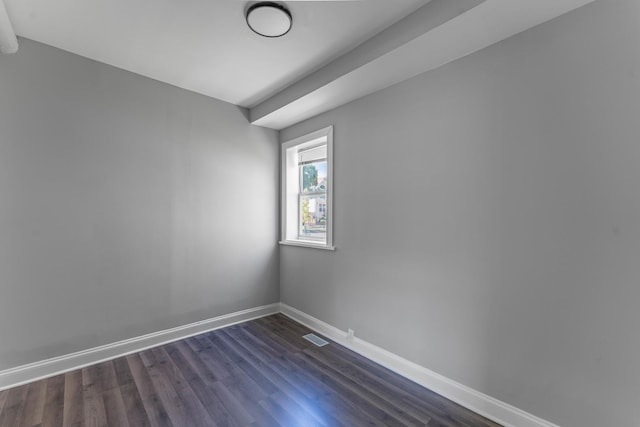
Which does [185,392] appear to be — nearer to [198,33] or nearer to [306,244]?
[306,244]

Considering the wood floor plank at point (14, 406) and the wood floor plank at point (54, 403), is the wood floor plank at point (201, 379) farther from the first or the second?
the wood floor plank at point (14, 406)

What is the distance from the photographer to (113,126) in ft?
8.87

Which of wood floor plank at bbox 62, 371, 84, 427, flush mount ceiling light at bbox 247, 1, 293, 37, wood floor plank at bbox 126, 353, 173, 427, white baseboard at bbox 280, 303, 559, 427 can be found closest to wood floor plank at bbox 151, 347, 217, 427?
wood floor plank at bbox 126, 353, 173, 427

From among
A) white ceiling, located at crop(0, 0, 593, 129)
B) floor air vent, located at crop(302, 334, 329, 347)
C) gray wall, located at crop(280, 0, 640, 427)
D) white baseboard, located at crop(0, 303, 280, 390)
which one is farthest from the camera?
floor air vent, located at crop(302, 334, 329, 347)

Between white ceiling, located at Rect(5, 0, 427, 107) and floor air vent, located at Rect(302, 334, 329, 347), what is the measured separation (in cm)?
278

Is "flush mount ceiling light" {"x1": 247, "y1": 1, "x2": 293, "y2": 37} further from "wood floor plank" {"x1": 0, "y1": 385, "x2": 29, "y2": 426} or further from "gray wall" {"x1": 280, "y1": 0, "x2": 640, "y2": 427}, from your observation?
"wood floor plank" {"x1": 0, "y1": 385, "x2": 29, "y2": 426}

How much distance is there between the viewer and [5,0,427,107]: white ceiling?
6.30 ft

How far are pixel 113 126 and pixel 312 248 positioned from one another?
7.85 ft

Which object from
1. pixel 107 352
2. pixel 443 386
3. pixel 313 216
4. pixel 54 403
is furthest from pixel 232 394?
pixel 313 216

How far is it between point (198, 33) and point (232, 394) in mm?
2820

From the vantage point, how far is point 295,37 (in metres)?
2.22

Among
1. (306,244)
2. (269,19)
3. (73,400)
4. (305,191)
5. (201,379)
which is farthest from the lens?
(305,191)

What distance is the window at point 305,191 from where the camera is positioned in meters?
3.56

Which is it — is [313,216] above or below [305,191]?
below
